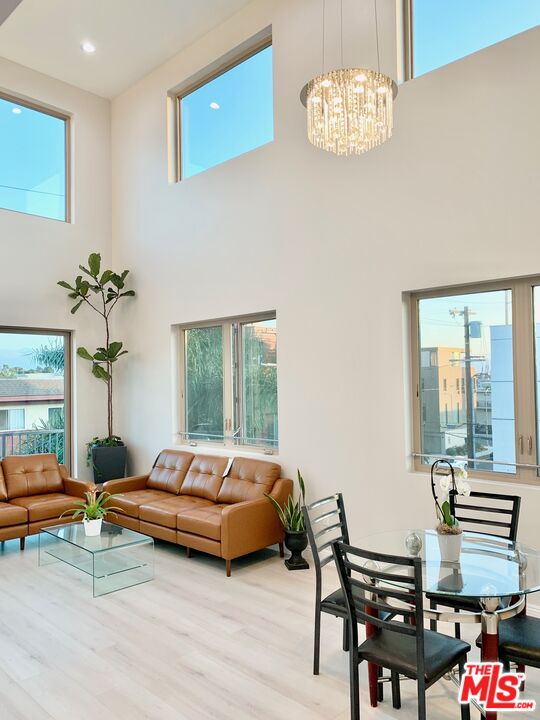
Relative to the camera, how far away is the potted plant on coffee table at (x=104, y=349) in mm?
6770

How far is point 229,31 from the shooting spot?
5863mm

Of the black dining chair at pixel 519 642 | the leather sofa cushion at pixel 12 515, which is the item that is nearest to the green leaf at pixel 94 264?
the leather sofa cushion at pixel 12 515

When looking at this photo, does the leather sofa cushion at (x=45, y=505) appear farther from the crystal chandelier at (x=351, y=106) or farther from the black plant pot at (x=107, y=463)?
the crystal chandelier at (x=351, y=106)

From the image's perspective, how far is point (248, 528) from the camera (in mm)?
4664

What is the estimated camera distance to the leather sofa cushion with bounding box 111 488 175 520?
5.48m

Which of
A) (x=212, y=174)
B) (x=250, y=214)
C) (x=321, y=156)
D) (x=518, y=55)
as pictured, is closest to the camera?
(x=518, y=55)

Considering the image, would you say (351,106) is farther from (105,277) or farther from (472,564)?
(105,277)

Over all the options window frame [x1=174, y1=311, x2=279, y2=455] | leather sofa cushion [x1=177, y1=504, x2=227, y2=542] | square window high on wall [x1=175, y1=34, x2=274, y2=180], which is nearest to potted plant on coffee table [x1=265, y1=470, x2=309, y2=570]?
leather sofa cushion [x1=177, y1=504, x2=227, y2=542]

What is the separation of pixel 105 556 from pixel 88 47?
574 cm

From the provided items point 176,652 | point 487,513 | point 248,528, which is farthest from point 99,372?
point 487,513

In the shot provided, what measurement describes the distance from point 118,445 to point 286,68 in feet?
16.0

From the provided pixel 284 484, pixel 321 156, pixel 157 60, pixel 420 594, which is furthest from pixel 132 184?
pixel 420 594

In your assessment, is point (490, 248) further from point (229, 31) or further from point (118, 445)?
point (118, 445)

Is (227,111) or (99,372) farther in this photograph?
(99,372)
